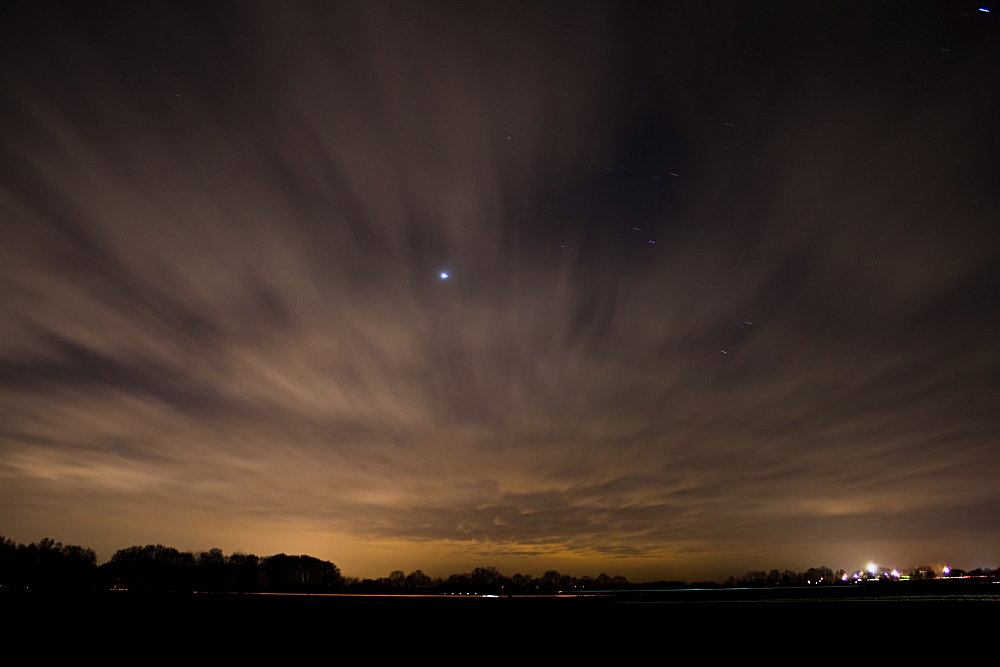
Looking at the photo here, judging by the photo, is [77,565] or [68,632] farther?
[77,565]

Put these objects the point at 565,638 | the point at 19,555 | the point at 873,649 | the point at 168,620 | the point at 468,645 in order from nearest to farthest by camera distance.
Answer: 1. the point at 873,649
2. the point at 468,645
3. the point at 565,638
4. the point at 168,620
5. the point at 19,555

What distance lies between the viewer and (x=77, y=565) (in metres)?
197

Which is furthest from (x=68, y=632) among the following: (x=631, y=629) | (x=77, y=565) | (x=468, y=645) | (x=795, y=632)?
(x=77, y=565)

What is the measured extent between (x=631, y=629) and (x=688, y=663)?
36.9 feet

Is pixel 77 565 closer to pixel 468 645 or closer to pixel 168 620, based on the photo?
pixel 168 620

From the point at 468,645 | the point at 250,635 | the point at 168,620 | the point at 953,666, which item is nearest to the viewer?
the point at 953,666

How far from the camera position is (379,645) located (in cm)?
2247

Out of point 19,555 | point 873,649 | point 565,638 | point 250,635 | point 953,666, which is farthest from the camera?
point 19,555

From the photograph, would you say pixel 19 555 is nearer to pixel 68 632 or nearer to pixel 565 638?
pixel 68 632

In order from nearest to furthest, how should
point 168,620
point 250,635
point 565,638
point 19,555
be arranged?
point 565,638, point 250,635, point 168,620, point 19,555

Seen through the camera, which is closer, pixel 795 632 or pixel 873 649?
pixel 873 649

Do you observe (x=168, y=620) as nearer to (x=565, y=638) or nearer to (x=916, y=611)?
(x=565, y=638)

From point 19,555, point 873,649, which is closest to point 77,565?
point 19,555

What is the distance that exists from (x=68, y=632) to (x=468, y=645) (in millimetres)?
23221
